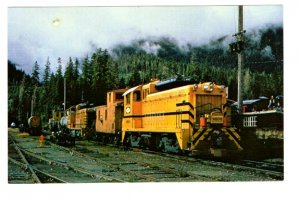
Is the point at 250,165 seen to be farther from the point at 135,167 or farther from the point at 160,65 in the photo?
the point at 160,65

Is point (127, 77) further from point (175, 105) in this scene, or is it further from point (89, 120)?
point (89, 120)

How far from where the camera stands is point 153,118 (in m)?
9.77

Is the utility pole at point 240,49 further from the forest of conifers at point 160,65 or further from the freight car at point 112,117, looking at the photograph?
the freight car at point 112,117

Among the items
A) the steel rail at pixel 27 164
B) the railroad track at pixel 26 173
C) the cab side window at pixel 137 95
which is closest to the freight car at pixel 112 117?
the cab side window at pixel 137 95

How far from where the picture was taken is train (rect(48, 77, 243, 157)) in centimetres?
853

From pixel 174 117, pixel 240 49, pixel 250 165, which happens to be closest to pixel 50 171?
pixel 174 117

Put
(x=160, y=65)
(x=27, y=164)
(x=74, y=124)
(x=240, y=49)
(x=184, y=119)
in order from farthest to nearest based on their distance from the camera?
(x=74, y=124) < (x=160, y=65) < (x=184, y=119) < (x=240, y=49) < (x=27, y=164)

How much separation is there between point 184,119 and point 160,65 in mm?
1372

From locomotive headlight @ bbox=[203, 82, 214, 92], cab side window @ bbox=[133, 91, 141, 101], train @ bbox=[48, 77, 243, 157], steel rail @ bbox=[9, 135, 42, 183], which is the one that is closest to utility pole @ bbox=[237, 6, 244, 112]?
train @ bbox=[48, 77, 243, 157]

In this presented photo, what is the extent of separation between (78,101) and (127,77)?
1378 millimetres

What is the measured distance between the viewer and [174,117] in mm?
9055

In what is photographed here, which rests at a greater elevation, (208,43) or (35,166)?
(208,43)

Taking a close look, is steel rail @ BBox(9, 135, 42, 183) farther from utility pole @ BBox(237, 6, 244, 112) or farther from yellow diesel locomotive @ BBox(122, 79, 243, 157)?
utility pole @ BBox(237, 6, 244, 112)
